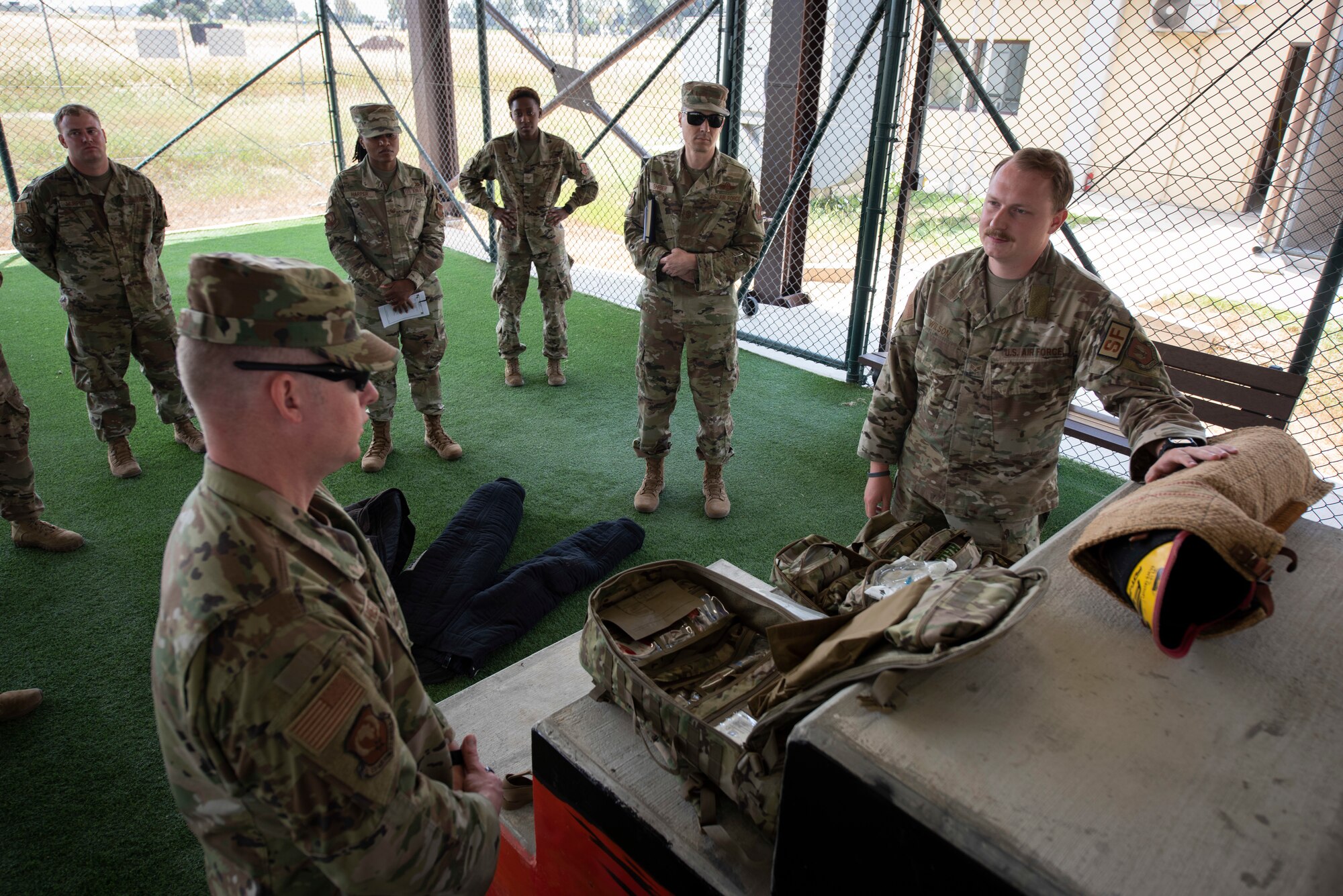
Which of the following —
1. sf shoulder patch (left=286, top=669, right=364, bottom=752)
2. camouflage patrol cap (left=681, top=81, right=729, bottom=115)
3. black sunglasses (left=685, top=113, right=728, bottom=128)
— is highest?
camouflage patrol cap (left=681, top=81, right=729, bottom=115)

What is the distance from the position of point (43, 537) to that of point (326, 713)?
348 cm

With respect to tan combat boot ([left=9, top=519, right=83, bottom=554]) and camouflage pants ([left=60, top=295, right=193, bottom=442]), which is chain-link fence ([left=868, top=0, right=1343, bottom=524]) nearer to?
camouflage pants ([left=60, top=295, right=193, bottom=442])

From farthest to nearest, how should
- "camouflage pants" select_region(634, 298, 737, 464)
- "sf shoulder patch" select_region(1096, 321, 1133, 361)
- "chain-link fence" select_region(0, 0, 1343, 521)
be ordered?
"chain-link fence" select_region(0, 0, 1343, 521) < "camouflage pants" select_region(634, 298, 737, 464) < "sf shoulder patch" select_region(1096, 321, 1133, 361)

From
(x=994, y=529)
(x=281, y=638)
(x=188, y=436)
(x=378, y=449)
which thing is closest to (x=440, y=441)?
(x=378, y=449)

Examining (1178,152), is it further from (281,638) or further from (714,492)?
(281,638)

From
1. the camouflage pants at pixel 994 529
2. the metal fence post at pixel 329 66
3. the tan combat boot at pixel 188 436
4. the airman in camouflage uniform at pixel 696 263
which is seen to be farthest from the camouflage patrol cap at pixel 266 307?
the metal fence post at pixel 329 66

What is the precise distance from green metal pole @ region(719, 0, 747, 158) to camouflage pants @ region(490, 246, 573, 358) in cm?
143

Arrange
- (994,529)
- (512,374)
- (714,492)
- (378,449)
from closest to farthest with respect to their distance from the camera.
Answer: (994,529), (714,492), (378,449), (512,374)

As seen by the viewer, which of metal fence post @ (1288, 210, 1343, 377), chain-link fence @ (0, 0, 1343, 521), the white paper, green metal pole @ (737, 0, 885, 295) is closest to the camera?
metal fence post @ (1288, 210, 1343, 377)

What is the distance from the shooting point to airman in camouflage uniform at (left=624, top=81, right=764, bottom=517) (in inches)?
150

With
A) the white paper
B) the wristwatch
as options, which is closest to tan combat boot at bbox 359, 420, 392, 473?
the white paper

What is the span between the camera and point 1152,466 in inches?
66.1

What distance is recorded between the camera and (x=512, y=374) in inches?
230

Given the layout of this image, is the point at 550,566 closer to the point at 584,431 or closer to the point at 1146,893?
the point at 584,431
